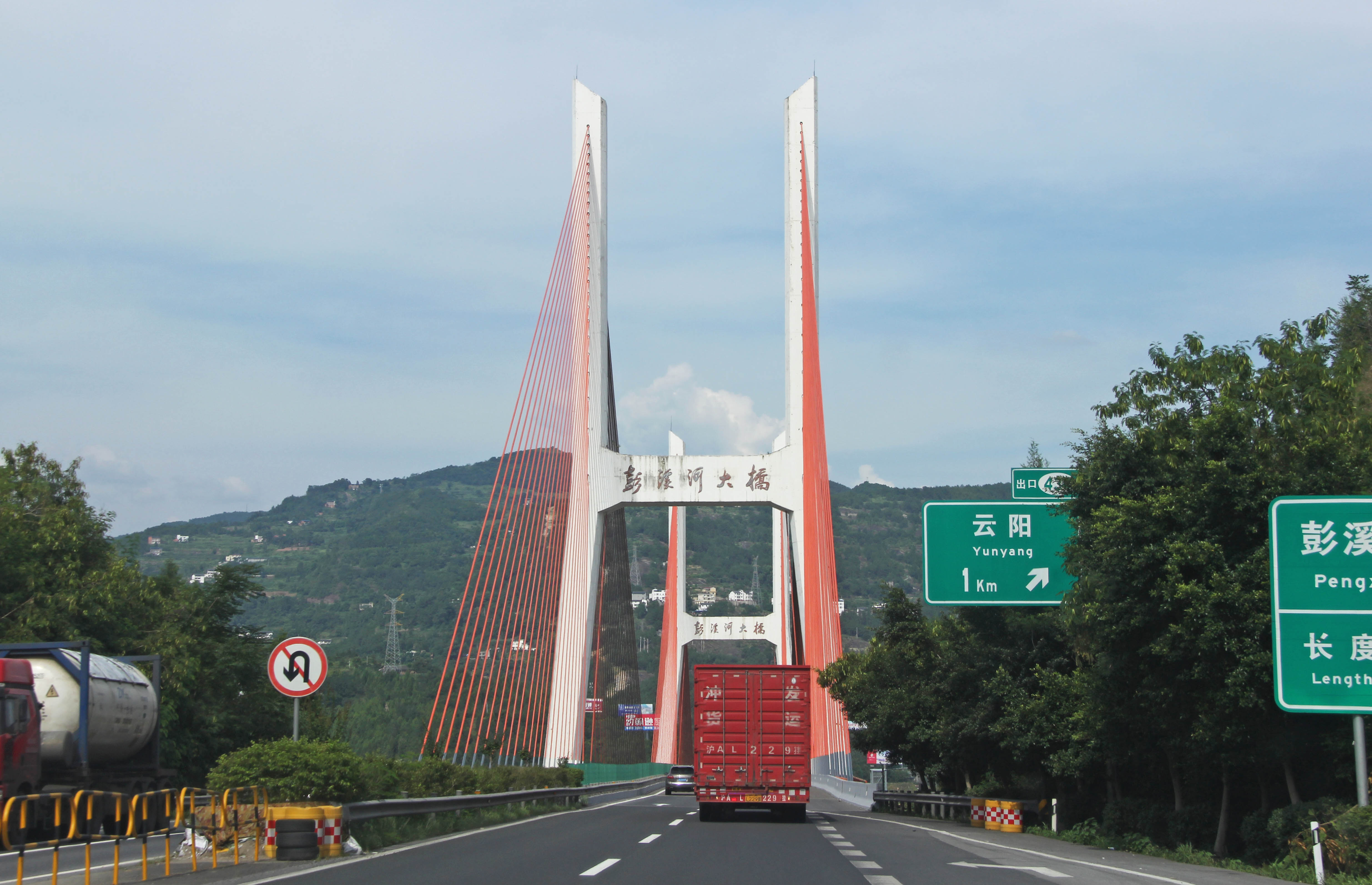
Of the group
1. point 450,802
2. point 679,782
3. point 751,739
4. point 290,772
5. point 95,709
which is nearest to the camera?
point 290,772

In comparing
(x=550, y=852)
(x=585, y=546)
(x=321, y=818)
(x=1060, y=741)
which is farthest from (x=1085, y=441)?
(x=585, y=546)

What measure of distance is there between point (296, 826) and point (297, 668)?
5.42 feet

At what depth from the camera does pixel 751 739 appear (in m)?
22.9

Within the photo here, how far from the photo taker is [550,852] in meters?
13.7

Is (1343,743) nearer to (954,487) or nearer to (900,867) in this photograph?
(900,867)

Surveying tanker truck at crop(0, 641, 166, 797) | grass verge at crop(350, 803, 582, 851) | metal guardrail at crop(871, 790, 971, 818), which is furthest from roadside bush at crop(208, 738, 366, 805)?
metal guardrail at crop(871, 790, 971, 818)

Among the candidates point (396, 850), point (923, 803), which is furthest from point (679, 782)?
point (396, 850)

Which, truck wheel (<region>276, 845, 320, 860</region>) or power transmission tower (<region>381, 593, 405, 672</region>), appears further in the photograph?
power transmission tower (<region>381, 593, 405, 672</region>)

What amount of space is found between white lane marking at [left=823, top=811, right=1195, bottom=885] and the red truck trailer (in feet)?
7.93

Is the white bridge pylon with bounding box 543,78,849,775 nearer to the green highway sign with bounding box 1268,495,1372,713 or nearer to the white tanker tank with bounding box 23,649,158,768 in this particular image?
the white tanker tank with bounding box 23,649,158,768

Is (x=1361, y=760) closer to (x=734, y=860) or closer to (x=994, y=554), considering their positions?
(x=734, y=860)

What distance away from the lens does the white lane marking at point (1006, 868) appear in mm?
12602

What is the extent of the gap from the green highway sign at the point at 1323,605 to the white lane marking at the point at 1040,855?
2.14 metres

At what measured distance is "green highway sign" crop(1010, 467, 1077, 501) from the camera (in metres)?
21.4
